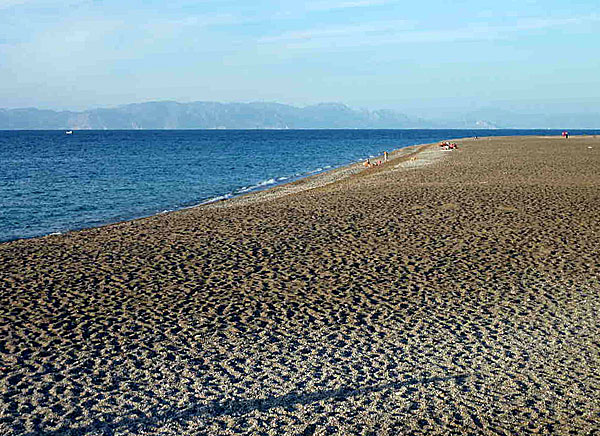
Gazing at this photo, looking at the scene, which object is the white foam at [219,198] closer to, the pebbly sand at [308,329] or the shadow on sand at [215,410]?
the pebbly sand at [308,329]

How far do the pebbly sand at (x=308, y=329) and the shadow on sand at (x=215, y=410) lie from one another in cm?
2

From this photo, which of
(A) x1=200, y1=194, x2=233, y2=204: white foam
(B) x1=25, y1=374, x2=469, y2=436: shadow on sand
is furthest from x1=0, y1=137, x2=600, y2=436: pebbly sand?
(A) x1=200, y1=194, x2=233, y2=204: white foam

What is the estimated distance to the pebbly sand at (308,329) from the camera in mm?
6633

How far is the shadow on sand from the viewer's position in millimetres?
6336

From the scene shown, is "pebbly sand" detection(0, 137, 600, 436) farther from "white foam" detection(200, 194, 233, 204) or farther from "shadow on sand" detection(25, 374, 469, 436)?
"white foam" detection(200, 194, 233, 204)

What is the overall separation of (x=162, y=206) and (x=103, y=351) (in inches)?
908

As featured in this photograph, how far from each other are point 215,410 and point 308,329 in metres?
2.77

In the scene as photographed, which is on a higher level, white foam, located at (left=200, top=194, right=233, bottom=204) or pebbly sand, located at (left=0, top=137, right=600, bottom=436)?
pebbly sand, located at (left=0, top=137, right=600, bottom=436)

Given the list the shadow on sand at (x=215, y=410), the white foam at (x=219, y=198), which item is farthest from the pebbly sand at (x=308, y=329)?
the white foam at (x=219, y=198)

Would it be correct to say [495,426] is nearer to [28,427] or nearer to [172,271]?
[28,427]

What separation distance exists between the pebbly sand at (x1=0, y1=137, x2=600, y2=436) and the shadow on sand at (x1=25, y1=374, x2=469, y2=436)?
0.02 m

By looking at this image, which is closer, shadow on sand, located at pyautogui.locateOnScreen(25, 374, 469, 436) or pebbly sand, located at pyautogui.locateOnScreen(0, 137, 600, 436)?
shadow on sand, located at pyautogui.locateOnScreen(25, 374, 469, 436)

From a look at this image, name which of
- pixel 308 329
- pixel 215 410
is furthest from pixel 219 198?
pixel 215 410

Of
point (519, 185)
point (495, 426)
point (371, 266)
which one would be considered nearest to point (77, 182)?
Result: point (519, 185)
